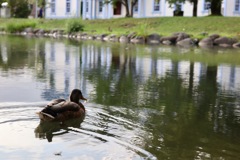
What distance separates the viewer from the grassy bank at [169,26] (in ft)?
113

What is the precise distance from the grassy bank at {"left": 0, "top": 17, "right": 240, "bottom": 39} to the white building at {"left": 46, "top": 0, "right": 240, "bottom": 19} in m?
2.77

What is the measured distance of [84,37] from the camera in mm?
37656

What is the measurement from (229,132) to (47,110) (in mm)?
3095

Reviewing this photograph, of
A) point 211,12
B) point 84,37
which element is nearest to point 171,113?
point 84,37

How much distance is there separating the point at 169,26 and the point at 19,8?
29.9 metres

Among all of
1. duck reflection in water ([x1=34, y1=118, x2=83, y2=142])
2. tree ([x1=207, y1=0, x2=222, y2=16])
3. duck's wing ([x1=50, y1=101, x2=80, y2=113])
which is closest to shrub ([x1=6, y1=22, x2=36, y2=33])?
tree ([x1=207, y1=0, x2=222, y2=16])

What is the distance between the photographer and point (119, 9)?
53281 mm

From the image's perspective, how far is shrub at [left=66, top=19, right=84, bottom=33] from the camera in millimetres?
40469

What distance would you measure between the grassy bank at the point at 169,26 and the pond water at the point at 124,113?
1918 centimetres

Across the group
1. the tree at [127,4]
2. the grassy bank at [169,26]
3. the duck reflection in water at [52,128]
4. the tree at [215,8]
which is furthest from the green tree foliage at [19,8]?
the duck reflection in water at [52,128]

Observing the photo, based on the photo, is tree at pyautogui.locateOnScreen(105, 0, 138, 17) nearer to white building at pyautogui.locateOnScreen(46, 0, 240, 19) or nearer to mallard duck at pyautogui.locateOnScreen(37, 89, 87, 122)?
A: white building at pyautogui.locateOnScreen(46, 0, 240, 19)

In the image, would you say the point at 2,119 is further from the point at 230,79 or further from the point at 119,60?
the point at 119,60

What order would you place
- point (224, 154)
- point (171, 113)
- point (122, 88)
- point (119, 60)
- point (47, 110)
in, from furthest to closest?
1. point (119, 60)
2. point (122, 88)
3. point (171, 113)
4. point (47, 110)
5. point (224, 154)

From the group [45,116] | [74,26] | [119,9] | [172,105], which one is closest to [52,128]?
[45,116]
